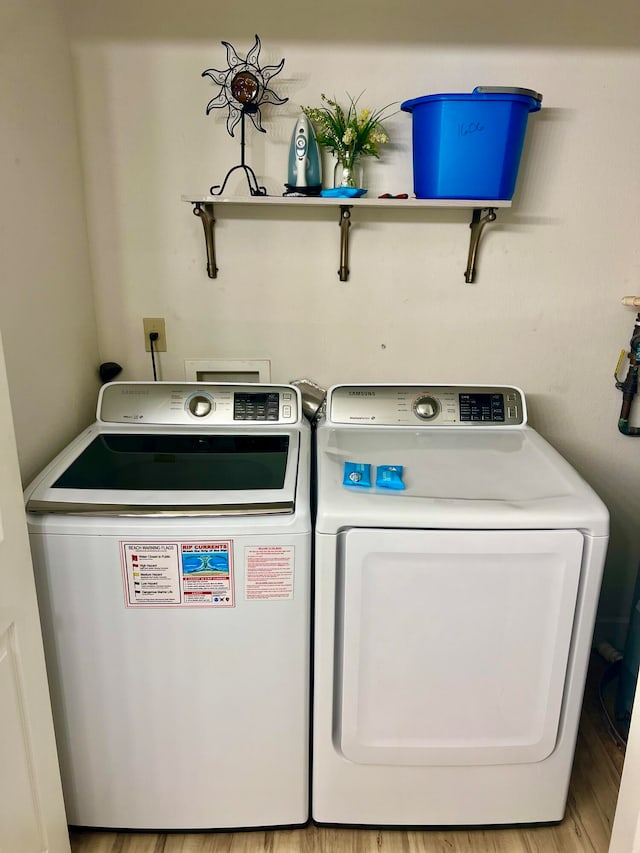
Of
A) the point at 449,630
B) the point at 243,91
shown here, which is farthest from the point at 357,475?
the point at 243,91

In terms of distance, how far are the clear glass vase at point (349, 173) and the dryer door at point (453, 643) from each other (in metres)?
1.02

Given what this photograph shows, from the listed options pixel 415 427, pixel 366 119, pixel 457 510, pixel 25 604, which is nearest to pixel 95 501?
pixel 25 604

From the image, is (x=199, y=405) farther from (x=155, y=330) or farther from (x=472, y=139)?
(x=472, y=139)

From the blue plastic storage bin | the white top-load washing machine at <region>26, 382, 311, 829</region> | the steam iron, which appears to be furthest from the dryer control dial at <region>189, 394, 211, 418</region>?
the blue plastic storage bin

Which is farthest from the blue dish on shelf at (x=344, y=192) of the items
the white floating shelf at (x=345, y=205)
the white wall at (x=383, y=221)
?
the white wall at (x=383, y=221)

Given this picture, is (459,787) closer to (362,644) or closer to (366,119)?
(362,644)

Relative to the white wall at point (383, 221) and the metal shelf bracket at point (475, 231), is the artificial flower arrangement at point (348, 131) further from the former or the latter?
the metal shelf bracket at point (475, 231)

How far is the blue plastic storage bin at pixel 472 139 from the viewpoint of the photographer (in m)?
1.61

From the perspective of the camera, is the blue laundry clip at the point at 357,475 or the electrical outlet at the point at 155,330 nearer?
the blue laundry clip at the point at 357,475

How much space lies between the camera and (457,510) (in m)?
1.34

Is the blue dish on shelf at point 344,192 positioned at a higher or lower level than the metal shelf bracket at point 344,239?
higher

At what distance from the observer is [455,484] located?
4.79 ft

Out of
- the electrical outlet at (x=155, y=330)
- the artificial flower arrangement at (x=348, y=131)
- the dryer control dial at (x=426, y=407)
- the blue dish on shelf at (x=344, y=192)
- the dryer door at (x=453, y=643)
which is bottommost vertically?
the dryer door at (x=453, y=643)

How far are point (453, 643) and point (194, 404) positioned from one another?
37.5 inches
